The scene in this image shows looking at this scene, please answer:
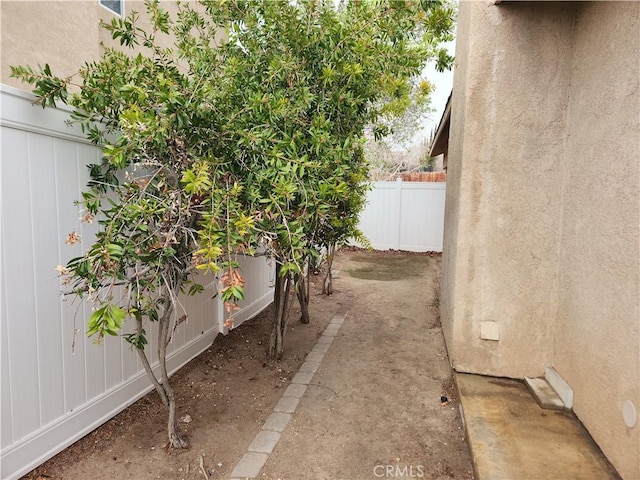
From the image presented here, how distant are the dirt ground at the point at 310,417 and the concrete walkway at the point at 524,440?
8.8 inches

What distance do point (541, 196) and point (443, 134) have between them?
6.16 m

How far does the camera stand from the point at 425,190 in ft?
42.1

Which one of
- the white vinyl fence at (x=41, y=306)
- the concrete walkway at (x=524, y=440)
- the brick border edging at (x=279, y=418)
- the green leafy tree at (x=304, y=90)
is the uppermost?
Result: the green leafy tree at (x=304, y=90)

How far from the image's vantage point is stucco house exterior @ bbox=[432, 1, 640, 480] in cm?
280

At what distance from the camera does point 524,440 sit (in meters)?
2.81

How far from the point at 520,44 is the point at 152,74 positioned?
3.08m

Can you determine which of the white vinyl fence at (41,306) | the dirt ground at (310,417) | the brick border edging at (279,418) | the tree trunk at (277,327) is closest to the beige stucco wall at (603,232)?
the dirt ground at (310,417)

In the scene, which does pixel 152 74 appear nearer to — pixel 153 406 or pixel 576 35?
pixel 153 406

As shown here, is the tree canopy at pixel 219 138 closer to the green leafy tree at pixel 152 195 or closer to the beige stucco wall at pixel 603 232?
the green leafy tree at pixel 152 195

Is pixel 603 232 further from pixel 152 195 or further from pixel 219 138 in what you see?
pixel 152 195

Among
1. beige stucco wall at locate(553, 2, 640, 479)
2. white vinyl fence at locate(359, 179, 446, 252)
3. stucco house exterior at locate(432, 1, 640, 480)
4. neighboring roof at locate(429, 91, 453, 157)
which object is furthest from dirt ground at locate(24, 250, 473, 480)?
white vinyl fence at locate(359, 179, 446, 252)

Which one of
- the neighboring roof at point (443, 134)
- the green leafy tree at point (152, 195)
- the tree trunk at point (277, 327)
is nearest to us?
the green leafy tree at point (152, 195)

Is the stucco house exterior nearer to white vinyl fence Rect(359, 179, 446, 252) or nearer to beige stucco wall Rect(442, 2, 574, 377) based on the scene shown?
beige stucco wall Rect(442, 2, 574, 377)

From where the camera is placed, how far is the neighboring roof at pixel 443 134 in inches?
274
